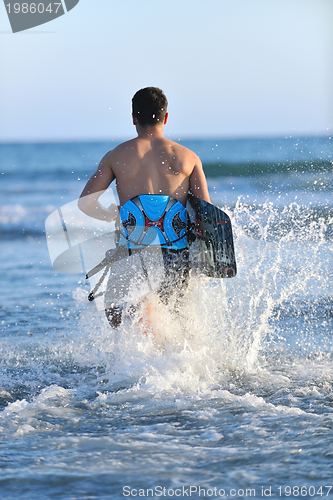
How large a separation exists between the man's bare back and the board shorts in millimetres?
66

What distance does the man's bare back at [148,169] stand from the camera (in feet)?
Answer: 10.7

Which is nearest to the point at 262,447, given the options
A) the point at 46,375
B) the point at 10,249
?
the point at 46,375

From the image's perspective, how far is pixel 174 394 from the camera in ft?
9.77

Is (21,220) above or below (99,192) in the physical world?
below

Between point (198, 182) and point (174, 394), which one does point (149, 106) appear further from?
point (174, 394)

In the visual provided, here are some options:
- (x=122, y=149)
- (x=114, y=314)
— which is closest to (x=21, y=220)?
(x=114, y=314)

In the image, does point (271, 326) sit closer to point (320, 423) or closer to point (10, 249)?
point (320, 423)

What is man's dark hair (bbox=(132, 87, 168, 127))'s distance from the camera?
10.7 feet

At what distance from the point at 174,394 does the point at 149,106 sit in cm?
181

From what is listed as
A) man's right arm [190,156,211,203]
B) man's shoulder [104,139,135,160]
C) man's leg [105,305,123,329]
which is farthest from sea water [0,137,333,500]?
man's shoulder [104,139,135,160]

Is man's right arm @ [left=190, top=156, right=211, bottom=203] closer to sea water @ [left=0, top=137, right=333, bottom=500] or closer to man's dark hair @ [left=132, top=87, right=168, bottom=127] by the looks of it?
man's dark hair @ [left=132, top=87, right=168, bottom=127]

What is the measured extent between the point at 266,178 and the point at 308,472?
20448mm

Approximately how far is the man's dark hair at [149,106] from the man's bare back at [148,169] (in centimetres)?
4

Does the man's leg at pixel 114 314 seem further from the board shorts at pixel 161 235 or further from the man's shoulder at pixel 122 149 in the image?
the man's shoulder at pixel 122 149
